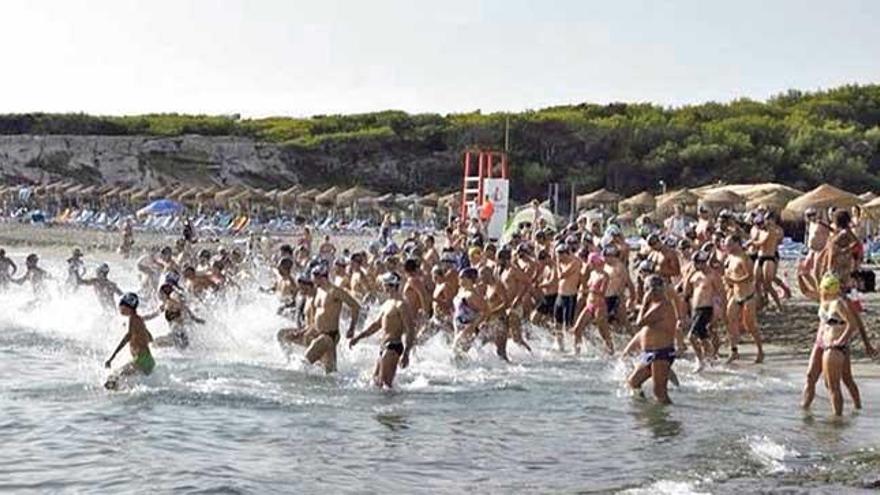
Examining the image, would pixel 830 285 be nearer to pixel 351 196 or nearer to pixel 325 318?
pixel 325 318

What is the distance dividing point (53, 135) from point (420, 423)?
66.5 meters

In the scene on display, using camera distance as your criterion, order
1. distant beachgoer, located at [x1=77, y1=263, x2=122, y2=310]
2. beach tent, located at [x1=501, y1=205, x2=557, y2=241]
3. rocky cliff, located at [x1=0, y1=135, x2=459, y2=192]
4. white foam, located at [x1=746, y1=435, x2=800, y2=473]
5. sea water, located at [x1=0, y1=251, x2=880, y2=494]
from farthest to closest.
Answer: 1. rocky cliff, located at [x1=0, y1=135, x2=459, y2=192]
2. beach tent, located at [x1=501, y1=205, x2=557, y2=241]
3. distant beachgoer, located at [x1=77, y1=263, x2=122, y2=310]
4. white foam, located at [x1=746, y1=435, x2=800, y2=473]
5. sea water, located at [x1=0, y1=251, x2=880, y2=494]

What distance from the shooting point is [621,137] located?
65.1 m

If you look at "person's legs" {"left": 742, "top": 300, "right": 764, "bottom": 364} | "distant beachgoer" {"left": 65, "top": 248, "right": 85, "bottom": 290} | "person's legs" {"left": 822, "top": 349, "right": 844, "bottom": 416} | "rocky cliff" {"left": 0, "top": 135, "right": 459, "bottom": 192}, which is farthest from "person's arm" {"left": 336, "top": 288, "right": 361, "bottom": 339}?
A: "rocky cliff" {"left": 0, "top": 135, "right": 459, "bottom": 192}

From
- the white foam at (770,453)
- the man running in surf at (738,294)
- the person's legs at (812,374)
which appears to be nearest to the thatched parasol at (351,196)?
the man running in surf at (738,294)

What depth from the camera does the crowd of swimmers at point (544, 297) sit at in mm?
12938

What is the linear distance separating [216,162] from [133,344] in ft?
190

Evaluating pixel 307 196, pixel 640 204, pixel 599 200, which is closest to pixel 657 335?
A: pixel 640 204

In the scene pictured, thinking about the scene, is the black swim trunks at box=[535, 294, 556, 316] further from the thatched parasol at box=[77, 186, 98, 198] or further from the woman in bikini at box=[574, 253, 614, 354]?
the thatched parasol at box=[77, 186, 98, 198]

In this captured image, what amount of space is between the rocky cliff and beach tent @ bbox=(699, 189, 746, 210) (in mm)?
30076

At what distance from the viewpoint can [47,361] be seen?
16281 mm

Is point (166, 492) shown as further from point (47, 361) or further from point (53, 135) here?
point (53, 135)

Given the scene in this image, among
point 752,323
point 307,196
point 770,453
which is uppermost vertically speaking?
point 307,196

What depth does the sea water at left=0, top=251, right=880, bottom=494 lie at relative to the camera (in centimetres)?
935
